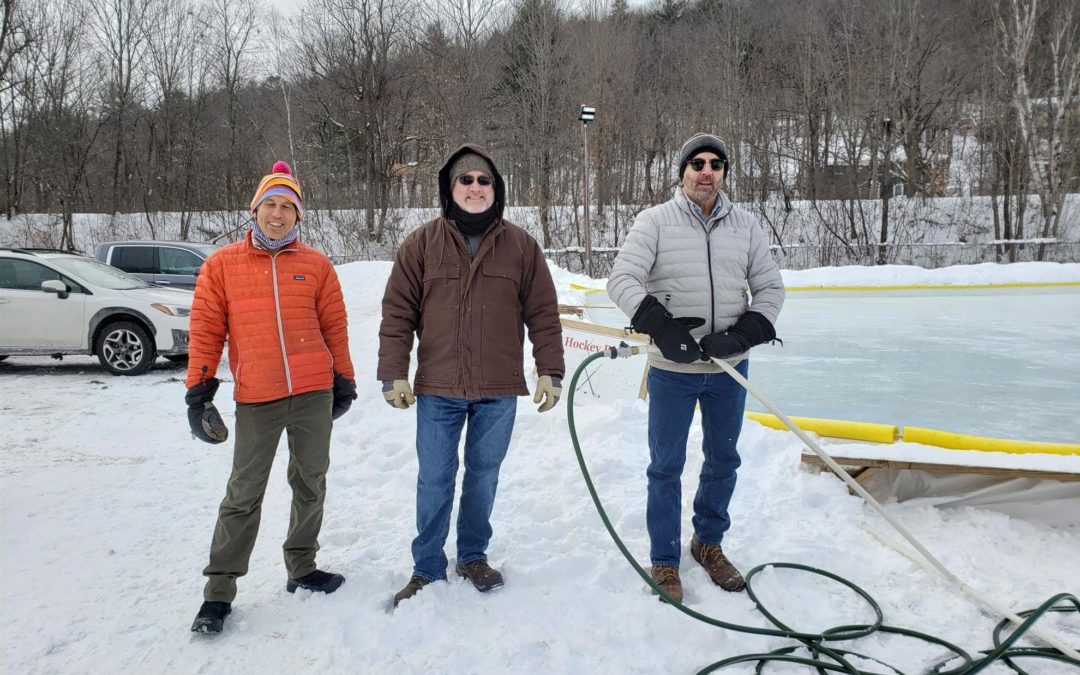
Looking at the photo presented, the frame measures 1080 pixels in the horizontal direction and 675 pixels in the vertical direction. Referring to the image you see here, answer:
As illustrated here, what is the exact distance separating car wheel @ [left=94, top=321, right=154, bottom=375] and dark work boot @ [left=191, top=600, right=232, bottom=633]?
232 inches

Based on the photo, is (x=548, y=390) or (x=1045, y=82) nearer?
(x=548, y=390)

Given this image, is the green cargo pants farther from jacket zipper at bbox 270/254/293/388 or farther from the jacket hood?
the jacket hood

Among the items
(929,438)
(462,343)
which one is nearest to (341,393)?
(462,343)

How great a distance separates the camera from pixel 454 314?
2527mm

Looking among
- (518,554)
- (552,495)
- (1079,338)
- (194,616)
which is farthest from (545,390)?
(1079,338)

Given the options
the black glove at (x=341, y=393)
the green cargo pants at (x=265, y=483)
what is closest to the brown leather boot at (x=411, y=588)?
the green cargo pants at (x=265, y=483)

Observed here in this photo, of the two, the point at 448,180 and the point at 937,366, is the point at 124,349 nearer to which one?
the point at 448,180

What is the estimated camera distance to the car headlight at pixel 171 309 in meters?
7.41

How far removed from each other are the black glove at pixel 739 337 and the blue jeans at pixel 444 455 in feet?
2.57

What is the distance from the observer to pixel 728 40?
84.2 ft

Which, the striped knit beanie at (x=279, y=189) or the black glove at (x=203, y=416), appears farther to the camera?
the striped knit beanie at (x=279, y=189)

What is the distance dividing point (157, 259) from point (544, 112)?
54.7 feet

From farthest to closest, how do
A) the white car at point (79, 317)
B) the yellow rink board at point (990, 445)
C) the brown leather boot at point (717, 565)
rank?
the white car at point (79, 317)
the yellow rink board at point (990, 445)
the brown leather boot at point (717, 565)

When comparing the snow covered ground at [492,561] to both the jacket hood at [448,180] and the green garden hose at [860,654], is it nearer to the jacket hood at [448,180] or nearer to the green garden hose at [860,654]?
the green garden hose at [860,654]
